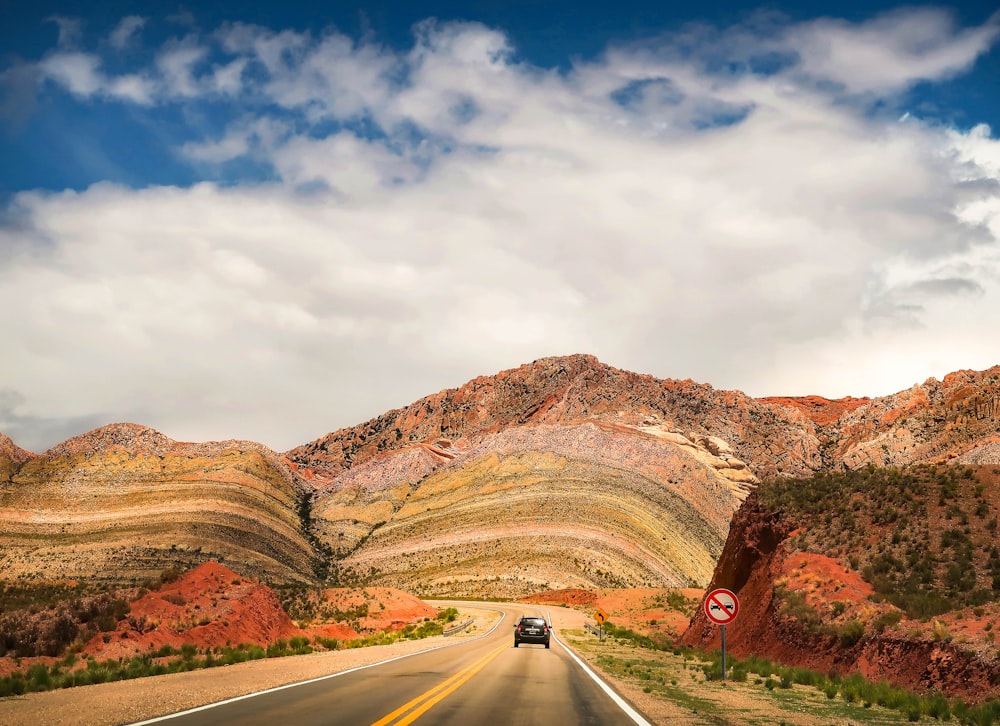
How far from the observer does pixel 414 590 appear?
302 ft

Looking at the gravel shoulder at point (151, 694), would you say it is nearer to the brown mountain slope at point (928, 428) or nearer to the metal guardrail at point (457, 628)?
the metal guardrail at point (457, 628)

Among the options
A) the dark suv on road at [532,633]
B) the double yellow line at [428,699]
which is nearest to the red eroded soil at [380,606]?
the dark suv on road at [532,633]

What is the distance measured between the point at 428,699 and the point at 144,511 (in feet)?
324

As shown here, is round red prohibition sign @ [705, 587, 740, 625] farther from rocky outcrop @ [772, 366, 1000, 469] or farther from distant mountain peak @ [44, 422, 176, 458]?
distant mountain peak @ [44, 422, 176, 458]

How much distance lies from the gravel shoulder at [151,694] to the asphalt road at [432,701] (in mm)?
796

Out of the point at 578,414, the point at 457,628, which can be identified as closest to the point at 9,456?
the point at 578,414

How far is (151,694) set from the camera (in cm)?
1497

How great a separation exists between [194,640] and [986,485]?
3038 centimetres

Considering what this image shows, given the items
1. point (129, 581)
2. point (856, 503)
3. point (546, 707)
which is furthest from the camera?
point (129, 581)

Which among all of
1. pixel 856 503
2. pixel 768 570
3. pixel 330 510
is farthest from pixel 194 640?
pixel 330 510

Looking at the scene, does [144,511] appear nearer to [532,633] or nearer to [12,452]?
[12,452]

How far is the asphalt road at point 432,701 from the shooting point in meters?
11.3

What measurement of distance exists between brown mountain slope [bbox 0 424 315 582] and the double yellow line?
69592 millimetres

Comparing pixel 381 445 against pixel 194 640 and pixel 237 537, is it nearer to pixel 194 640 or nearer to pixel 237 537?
pixel 237 537
